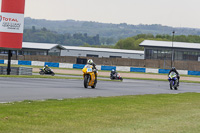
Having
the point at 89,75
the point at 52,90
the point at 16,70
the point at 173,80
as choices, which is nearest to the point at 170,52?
the point at 16,70

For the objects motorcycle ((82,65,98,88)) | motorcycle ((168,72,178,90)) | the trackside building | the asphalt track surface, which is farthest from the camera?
the trackside building

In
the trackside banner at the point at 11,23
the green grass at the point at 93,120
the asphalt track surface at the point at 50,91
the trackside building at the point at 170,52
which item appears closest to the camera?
the green grass at the point at 93,120

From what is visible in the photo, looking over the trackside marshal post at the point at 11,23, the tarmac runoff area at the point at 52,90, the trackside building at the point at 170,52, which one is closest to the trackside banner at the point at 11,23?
the trackside marshal post at the point at 11,23

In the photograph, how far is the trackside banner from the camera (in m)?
33.4

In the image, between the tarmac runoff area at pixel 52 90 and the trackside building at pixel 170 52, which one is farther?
the trackside building at pixel 170 52

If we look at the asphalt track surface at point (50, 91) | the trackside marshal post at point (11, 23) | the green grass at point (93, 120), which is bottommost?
the green grass at point (93, 120)

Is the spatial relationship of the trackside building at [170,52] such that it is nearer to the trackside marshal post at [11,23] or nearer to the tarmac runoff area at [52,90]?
the trackside marshal post at [11,23]

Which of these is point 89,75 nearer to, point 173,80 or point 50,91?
point 50,91

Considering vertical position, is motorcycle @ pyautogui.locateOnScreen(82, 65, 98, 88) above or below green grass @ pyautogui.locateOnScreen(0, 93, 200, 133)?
above

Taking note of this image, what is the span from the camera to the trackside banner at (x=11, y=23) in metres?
33.4

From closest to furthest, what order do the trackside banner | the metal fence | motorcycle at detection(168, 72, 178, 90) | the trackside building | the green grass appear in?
the green grass, motorcycle at detection(168, 72, 178, 90), the trackside banner, the metal fence, the trackside building

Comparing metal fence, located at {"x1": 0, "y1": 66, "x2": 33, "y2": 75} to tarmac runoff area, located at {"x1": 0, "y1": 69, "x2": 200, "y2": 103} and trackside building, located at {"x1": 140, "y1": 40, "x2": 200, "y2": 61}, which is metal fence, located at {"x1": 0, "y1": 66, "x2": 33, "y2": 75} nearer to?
tarmac runoff area, located at {"x1": 0, "y1": 69, "x2": 200, "y2": 103}

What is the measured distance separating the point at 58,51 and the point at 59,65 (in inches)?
1573

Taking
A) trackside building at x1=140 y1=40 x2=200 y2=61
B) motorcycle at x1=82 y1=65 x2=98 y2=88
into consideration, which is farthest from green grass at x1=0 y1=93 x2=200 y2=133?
trackside building at x1=140 y1=40 x2=200 y2=61
